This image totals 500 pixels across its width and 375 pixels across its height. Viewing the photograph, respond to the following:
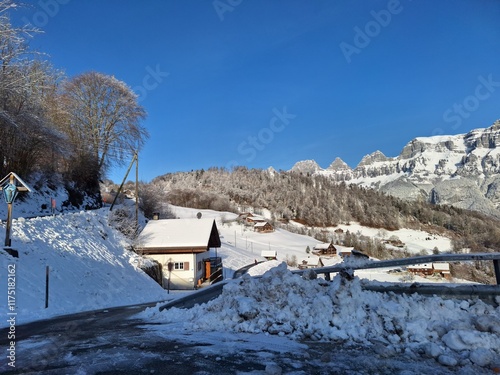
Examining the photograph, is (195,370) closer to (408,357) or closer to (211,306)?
(408,357)

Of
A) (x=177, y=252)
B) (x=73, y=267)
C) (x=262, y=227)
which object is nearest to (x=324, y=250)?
(x=262, y=227)

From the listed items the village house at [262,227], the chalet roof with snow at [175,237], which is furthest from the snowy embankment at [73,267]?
the village house at [262,227]

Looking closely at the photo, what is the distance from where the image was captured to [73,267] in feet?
65.0

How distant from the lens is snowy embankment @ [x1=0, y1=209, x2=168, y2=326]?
14.2 metres

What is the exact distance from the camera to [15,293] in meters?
13.0

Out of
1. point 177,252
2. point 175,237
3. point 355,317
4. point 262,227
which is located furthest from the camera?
point 262,227

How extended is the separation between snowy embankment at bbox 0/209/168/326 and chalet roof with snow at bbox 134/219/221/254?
3.37 meters

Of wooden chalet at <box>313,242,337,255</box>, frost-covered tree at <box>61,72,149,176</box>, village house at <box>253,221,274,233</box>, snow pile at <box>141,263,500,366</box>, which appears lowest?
wooden chalet at <box>313,242,337,255</box>

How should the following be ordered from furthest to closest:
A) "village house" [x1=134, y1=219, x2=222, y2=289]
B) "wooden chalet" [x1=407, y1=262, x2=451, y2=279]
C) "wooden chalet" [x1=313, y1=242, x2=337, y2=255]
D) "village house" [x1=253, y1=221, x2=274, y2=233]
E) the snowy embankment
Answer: "village house" [x1=253, y1=221, x2=274, y2=233], "wooden chalet" [x1=313, y1=242, x2=337, y2=255], "village house" [x1=134, y1=219, x2=222, y2=289], the snowy embankment, "wooden chalet" [x1=407, y1=262, x2=451, y2=279]

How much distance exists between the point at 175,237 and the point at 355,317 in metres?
30.1

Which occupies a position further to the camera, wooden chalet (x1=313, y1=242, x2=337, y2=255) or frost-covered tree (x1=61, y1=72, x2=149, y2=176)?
wooden chalet (x1=313, y1=242, x2=337, y2=255)

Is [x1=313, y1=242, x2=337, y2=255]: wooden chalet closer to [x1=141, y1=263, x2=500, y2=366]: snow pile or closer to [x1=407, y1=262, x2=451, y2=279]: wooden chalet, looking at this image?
[x1=407, y1=262, x2=451, y2=279]: wooden chalet

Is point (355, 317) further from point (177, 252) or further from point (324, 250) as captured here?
point (324, 250)

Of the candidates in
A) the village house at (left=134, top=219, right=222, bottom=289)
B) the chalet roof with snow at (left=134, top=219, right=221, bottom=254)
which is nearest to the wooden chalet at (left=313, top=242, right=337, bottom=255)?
the chalet roof with snow at (left=134, top=219, right=221, bottom=254)
